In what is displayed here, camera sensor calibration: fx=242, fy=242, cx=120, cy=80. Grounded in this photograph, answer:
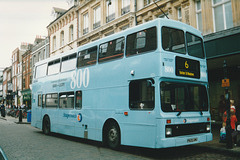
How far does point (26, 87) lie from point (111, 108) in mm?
41629

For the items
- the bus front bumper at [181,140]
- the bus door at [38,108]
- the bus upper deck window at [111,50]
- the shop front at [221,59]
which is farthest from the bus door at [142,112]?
the bus door at [38,108]

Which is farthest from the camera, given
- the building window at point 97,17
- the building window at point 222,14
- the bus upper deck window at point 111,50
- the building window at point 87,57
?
the building window at point 97,17

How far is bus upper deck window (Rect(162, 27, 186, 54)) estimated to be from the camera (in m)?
7.41

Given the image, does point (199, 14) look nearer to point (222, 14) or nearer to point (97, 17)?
point (222, 14)

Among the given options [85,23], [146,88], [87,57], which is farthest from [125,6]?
[146,88]

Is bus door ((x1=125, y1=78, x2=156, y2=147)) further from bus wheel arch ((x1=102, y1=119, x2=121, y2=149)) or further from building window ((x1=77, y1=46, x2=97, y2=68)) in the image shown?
building window ((x1=77, y1=46, x2=97, y2=68))

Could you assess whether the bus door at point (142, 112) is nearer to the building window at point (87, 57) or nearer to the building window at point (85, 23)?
the building window at point (87, 57)

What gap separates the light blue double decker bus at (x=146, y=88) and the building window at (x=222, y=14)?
15.7 feet

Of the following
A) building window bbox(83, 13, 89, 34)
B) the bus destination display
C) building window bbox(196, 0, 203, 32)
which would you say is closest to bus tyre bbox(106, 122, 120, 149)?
the bus destination display

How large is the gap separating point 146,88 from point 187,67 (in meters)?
1.57

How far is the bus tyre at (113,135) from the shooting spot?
852 centimetres

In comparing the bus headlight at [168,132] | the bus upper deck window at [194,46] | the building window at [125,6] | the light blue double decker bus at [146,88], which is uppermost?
the building window at [125,6]

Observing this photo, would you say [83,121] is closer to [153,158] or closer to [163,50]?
[153,158]

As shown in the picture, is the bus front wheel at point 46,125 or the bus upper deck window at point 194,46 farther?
the bus front wheel at point 46,125
